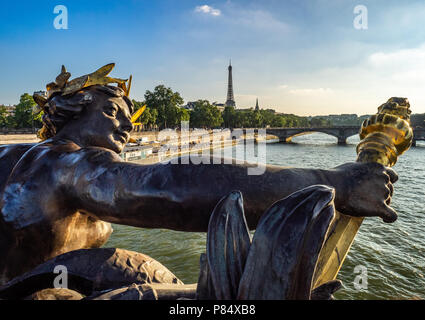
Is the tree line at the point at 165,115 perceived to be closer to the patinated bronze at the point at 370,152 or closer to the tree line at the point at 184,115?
the tree line at the point at 184,115

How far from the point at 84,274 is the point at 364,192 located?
1.15 metres

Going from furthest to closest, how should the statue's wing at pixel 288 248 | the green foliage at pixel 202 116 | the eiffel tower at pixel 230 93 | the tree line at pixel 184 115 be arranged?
the eiffel tower at pixel 230 93
the green foliage at pixel 202 116
the tree line at pixel 184 115
the statue's wing at pixel 288 248

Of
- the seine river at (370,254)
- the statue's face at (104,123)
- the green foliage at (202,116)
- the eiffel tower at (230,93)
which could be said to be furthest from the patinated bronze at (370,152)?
the eiffel tower at (230,93)

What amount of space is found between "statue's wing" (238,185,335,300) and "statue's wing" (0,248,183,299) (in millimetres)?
640

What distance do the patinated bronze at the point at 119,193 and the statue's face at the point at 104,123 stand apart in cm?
10

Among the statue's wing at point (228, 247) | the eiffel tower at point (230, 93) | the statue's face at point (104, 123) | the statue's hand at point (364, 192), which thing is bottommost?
the statue's wing at point (228, 247)

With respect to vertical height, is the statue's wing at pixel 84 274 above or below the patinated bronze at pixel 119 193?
below

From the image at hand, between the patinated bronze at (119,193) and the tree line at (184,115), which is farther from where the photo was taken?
the tree line at (184,115)

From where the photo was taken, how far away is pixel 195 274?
6676 mm

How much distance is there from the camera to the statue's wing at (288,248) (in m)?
0.79

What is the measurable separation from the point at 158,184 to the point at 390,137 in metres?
1.11

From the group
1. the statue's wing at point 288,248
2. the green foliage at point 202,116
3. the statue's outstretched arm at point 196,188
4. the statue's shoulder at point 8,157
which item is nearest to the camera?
the statue's wing at point 288,248
